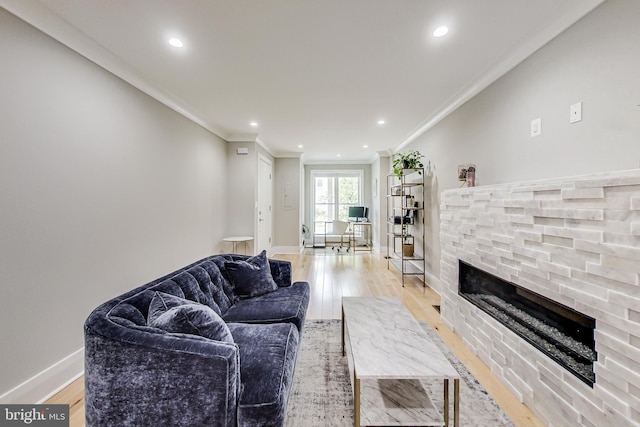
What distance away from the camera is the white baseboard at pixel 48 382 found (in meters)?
1.57

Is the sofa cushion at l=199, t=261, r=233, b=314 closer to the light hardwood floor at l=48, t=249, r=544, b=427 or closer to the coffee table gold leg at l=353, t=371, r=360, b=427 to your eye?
the light hardwood floor at l=48, t=249, r=544, b=427

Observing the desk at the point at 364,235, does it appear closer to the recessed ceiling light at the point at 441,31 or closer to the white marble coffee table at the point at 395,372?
the recessed ceiling light at the point at 441,31

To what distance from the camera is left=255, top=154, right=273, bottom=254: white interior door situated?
5234 mm

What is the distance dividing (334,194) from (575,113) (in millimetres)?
6367

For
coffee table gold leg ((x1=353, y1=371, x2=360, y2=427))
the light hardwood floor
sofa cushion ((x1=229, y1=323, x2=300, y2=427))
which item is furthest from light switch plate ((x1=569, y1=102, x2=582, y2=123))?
sofa cushion ((x1=229, y1=323, x2=300, y2=427))

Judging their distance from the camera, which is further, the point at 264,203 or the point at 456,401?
the point at 264,203

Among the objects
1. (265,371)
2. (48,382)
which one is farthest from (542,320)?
(48,382)

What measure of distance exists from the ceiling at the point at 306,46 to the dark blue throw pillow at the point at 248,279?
1853 millimetres

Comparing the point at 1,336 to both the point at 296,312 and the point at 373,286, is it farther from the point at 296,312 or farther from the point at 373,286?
the point at 373,286

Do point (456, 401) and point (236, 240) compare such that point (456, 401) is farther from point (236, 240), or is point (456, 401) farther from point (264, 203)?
point (264, 203)

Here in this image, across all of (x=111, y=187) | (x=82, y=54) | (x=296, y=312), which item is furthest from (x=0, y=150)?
(x=296, y=312)

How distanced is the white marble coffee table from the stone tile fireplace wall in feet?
2.15

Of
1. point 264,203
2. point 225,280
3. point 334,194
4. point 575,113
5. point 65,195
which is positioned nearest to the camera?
point 575,113

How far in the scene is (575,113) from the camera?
1674 mm
